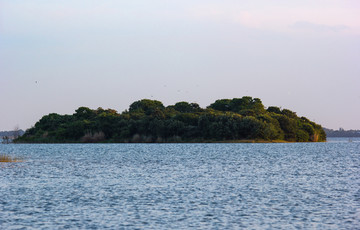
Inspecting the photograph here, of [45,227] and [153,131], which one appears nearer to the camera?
[45,227]

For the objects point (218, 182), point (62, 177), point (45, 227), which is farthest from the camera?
point (62, 177)

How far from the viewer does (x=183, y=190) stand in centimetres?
4238

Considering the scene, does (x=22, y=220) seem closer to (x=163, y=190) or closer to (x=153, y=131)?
(x=163, y=190)

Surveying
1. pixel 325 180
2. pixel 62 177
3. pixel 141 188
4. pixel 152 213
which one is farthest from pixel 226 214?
pixel 62 177

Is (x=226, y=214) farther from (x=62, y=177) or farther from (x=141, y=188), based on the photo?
(x=62, y=177)

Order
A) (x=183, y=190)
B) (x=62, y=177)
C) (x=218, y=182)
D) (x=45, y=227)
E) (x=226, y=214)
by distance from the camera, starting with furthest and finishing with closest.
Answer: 1. (x=62, y=177)
2. (x=218, y=182)
3. (x=183, y=190)
4. (x=226, y=214)
5. (x=45, y=227)

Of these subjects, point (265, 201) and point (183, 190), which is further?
point (183, 190)

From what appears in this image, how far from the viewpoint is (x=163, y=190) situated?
1670 inches

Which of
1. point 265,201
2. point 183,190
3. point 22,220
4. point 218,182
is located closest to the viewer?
point 22,220

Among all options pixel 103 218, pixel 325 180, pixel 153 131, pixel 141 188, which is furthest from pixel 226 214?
pixel 153 131

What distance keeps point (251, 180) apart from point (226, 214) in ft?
67.4

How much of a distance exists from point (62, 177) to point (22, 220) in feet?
83.3

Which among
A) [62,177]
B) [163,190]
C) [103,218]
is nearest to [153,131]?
[62,177]

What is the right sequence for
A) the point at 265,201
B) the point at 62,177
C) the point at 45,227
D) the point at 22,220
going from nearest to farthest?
the point at 45,227
the point at 22,220
the point at 265,201
the point at 62,177
